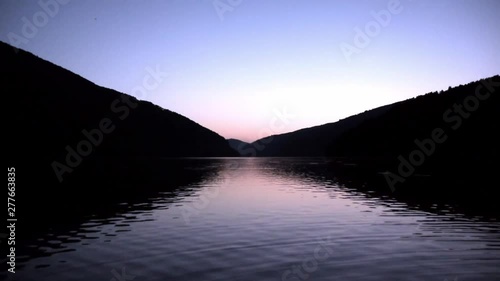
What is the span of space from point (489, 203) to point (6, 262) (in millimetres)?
45258

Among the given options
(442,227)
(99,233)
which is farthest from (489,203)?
(99,233)

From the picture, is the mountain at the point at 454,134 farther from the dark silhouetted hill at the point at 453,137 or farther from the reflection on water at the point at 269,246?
the reflection on water at the point at 269,246

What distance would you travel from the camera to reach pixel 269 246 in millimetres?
20328

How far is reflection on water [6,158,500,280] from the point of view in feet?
50.9

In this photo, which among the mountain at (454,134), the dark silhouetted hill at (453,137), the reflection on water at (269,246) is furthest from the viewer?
the mountain at (454,134)

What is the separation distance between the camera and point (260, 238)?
2245 cm

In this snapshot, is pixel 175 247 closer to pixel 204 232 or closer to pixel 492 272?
pixel 204 232

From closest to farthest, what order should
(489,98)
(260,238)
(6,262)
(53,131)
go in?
(6,262)
(260,238)
(489,98)
(53,131)

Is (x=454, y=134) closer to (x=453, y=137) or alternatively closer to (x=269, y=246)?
(x=453, y=137)

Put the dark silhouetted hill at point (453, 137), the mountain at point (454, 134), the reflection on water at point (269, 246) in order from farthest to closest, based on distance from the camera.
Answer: the mountain at point (454, 134) < the dark silhouetted hill at point (453, 137) < the reflection on water at point (269, 246)

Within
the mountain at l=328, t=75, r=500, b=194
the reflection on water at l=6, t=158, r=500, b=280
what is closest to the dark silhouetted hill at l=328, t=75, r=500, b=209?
the mountain at l=328, t=75, r=500, b=194

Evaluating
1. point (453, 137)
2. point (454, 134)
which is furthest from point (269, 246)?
point (454, 134)

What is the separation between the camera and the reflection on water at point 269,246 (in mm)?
15527

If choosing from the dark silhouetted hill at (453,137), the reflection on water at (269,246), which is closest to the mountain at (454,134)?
the dark silhouetted hill at (453,137)
